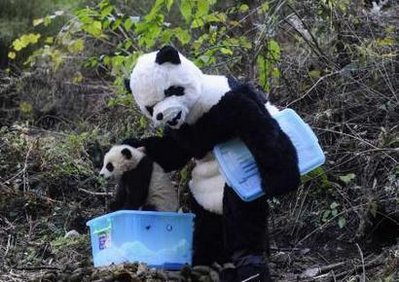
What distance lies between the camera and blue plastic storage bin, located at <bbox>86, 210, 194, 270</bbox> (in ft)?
11.1

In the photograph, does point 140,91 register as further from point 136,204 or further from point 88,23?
point 88,23

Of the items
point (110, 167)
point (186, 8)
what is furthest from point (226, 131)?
point (186, 8)

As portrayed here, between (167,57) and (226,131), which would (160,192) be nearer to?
(226,131)

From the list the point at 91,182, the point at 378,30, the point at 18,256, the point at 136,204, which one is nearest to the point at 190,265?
the point at 136,204

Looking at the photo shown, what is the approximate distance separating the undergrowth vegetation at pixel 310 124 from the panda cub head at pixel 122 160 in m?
0.55

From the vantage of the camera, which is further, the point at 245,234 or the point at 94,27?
the point at 94,27

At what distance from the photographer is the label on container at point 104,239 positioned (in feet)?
11.3

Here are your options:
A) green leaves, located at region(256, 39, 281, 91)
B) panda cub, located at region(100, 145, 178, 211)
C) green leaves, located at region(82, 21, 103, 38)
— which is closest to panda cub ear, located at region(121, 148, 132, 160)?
panda cub, located at region(100, 145, 178, 211)

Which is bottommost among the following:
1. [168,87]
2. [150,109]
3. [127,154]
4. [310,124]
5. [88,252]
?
[88,252]

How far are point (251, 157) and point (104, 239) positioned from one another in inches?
30.9

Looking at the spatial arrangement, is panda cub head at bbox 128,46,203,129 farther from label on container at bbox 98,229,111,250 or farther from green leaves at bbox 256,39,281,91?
green leaves at bbox 256,39,281,91

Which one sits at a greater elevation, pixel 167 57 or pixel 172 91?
pixel 167 57

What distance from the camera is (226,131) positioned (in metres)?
3.24

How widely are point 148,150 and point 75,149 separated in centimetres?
176
